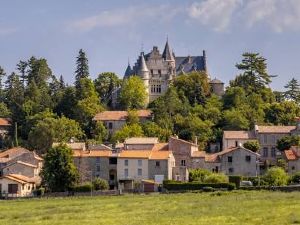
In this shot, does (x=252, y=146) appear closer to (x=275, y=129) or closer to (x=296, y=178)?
(x=275, y=129)

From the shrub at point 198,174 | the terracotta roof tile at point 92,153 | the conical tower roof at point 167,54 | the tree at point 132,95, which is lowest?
the shrub at point 198,174

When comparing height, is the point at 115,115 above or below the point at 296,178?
above

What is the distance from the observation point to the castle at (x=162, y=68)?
429ft

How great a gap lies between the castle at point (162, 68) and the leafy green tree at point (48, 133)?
84.5 feet

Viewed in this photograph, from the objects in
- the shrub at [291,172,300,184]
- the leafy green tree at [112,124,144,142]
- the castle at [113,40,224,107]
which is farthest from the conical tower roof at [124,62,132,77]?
the shrub at [291,172,300,184]

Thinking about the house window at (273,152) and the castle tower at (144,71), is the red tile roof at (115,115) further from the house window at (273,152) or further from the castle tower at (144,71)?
the house window at (273,152)

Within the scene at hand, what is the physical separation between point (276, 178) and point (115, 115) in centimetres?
4110

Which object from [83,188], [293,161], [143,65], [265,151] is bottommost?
[83,188]

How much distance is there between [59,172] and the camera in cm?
7831

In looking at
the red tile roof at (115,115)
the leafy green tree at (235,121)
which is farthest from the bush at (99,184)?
the red tile roof at (115,115)

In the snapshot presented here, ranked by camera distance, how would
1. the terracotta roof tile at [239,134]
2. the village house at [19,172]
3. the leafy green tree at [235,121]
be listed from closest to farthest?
the village house at [19,172]
the terracotta roof tile at [239,134]
the leafy green tree at [235,121]

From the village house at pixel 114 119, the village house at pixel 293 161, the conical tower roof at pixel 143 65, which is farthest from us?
the conical tower roof at pixel 143 65

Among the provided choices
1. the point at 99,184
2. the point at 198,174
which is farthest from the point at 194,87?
the point at 99,184

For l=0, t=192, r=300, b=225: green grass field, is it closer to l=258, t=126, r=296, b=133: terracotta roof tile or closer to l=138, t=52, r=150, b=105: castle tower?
l=258, t=126, r=296, b=133: terracotta roof tile
